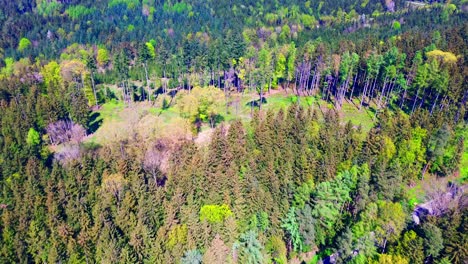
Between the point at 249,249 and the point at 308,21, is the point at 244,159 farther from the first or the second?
the point at 308,21

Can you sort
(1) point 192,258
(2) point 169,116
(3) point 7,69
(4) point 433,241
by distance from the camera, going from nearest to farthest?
(4) point 433,241, (1) point 192,258, (2) point 169,116, (3) point 7,69

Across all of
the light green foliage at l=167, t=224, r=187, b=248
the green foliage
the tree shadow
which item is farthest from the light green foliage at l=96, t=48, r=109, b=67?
the green foliage

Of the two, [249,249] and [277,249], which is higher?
[249,249]

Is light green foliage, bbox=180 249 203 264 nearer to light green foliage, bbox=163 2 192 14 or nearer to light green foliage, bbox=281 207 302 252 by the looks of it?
light green foliage, bbox=281 207 302 252

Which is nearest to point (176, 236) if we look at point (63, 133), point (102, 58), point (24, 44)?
point (63, 133)

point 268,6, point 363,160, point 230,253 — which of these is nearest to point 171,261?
point 230,253

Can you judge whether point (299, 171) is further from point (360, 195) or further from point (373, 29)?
point (373, 29)

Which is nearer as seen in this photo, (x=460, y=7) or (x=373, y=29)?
(x=373, y=29)
